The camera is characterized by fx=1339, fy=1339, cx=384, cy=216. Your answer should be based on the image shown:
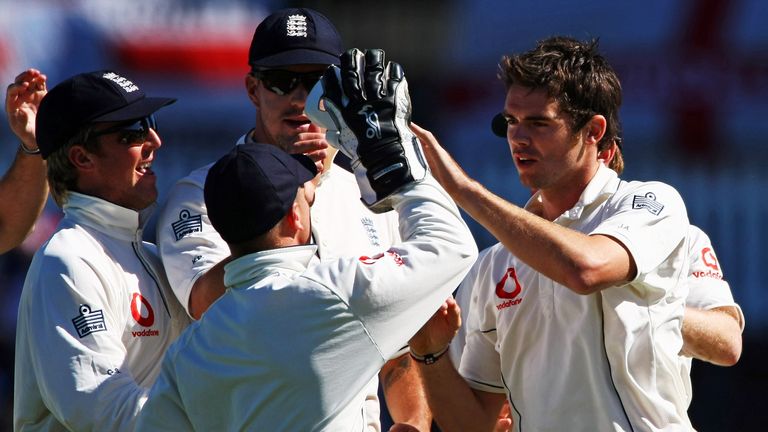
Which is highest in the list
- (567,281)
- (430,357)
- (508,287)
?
(567,281)

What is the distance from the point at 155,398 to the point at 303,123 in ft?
3.76

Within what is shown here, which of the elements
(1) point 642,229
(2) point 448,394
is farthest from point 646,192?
(2) point 448,394

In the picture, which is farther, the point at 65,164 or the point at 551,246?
the point at 65,164

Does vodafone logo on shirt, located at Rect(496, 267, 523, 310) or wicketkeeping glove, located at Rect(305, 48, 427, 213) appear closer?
wicketkeeping glove, located at Rect(305, 48, 427, 213)

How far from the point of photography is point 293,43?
411 cm

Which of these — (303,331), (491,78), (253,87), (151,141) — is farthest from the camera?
(491,78)

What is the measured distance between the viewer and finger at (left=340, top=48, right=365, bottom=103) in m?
3.37

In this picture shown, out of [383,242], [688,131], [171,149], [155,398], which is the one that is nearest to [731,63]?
[688,131]

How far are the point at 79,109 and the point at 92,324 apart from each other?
2.16 feet

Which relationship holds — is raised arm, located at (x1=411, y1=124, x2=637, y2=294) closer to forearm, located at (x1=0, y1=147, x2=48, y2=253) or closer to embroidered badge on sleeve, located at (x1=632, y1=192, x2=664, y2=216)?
embroidered badge on sleeve, located at (x1=632, y1=192, x2=664, y2=216)

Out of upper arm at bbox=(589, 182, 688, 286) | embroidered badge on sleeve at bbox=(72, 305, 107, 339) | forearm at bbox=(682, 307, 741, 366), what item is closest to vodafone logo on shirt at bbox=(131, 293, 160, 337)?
embroidered badge on sleeve at bbox=(72, 305, 107, 339)

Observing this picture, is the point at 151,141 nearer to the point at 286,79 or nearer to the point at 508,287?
the point at 286,79

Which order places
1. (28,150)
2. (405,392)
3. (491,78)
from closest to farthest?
(405,392) < (28,150) < (491,78)

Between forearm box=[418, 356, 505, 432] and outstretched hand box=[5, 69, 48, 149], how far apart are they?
154 centimetres
